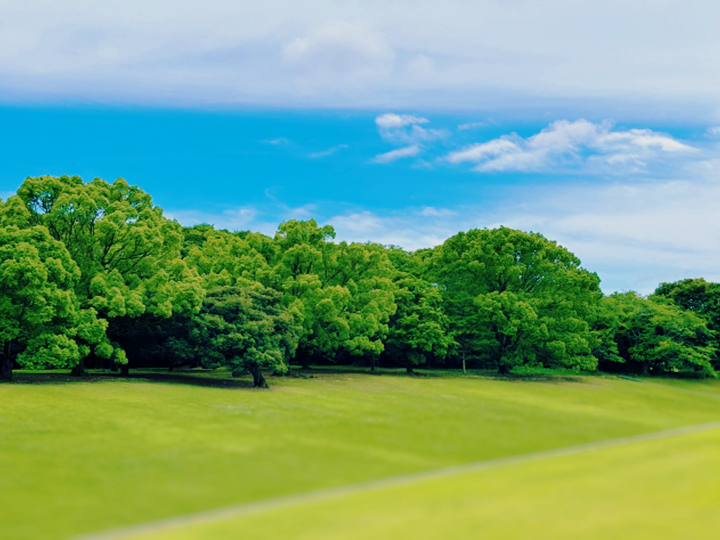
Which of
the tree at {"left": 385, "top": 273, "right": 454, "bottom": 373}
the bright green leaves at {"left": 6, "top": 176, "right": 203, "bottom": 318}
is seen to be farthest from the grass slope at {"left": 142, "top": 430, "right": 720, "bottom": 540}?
the tree at {"left": 385, "top": 273, "right": 454, "bottom": 373}

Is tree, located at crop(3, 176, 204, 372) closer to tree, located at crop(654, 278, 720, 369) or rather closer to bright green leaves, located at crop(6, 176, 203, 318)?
bright green leaves, located at crop(6, 176, 203, 318)

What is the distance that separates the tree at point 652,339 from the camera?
46312mm

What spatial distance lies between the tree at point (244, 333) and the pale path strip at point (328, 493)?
18024 millimetres

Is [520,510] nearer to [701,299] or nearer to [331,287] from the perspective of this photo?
[331,287]

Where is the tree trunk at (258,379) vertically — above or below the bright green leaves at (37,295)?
below

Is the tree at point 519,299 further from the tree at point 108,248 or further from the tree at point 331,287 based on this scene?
the tree at point 108,248

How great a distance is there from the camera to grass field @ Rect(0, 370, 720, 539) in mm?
7773

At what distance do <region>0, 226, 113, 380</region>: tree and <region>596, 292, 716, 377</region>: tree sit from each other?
37.0 m

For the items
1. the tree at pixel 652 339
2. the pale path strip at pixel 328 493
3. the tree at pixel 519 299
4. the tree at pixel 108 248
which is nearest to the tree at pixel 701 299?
the tree at pixel 652 339

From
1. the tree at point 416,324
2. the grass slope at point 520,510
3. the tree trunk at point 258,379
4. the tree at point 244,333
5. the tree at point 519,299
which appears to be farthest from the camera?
the tree at point 416,324

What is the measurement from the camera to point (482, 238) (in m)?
44.8

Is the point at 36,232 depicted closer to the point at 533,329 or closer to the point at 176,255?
the point at 176,255

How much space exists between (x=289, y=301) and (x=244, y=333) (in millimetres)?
8029

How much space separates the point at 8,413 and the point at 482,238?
34.3m
